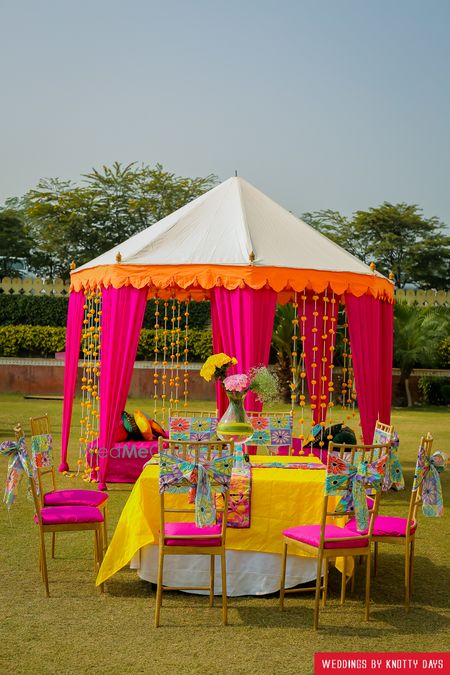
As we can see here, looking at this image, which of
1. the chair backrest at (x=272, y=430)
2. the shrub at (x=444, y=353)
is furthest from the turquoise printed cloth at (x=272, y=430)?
the shrub at (x=444, y=353)

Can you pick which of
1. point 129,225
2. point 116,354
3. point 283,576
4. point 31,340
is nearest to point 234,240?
point 116,354

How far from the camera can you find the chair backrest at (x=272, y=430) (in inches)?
302

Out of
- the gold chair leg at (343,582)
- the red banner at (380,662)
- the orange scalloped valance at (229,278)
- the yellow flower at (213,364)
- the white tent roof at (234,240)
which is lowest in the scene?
the red banner at (380,662)

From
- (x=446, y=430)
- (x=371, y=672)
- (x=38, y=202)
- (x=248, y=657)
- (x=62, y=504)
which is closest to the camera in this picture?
(x=371, y=672)

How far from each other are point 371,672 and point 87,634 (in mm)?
1543

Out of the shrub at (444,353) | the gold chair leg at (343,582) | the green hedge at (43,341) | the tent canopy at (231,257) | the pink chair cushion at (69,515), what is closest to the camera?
the gold chair leg at (343,582)

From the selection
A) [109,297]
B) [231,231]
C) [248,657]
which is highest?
[231,231]

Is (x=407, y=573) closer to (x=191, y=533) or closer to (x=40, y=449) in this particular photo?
(x=191, y=533)

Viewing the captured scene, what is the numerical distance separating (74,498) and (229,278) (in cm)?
340

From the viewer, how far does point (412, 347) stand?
63.6 feet

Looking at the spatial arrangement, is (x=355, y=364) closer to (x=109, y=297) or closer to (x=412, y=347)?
(x=109, y=297)

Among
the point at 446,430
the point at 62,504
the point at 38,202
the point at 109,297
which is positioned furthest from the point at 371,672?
the point at 38,202

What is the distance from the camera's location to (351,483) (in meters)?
5.09

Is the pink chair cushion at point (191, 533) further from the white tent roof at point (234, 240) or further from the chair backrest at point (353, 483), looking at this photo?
the white tent roof at point (234, 240)
